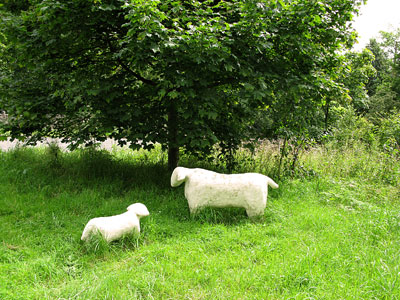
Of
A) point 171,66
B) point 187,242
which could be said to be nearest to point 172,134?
point 171,66

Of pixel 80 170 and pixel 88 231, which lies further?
pixel 80 170

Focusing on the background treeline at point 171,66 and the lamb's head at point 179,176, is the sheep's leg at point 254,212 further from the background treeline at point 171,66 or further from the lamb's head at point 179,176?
the background treeline at point 171,66

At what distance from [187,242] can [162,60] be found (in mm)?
2817

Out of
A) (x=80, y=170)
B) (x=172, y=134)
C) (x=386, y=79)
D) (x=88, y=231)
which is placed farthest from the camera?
(x=386, y=79)

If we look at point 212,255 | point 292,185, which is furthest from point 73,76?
point 292,185

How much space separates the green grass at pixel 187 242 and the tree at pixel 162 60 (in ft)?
3.27

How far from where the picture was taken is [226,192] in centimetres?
427

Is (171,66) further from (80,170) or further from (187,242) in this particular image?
(80,170)

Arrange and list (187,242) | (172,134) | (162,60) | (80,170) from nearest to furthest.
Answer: (187,242) → (162,60) → (172,134) → (80,170)

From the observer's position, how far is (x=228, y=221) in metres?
4.38

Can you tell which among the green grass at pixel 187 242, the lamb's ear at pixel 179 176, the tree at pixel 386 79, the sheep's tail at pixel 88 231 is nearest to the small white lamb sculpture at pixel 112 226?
the sheep's tail at pixel 88 231

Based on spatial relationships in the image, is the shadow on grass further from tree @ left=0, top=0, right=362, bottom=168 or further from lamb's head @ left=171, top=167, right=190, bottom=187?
lamb's head @ left=171, top=167, right=190, bottom=187

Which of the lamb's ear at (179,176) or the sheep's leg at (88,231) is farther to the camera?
the lamb's ear at (179,176)

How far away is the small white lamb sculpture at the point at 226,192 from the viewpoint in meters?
4.26
